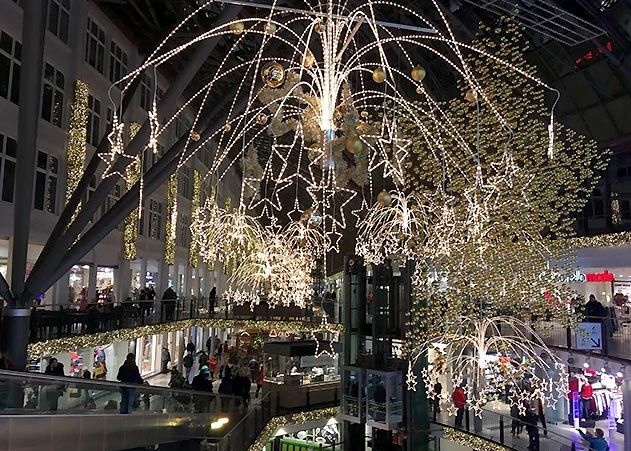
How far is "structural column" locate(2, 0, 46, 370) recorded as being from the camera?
8398 mm

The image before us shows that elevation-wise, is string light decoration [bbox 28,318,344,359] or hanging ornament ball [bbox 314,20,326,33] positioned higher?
hanging ornament ball [bbox 314,20,326,33]

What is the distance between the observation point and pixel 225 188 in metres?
38.1

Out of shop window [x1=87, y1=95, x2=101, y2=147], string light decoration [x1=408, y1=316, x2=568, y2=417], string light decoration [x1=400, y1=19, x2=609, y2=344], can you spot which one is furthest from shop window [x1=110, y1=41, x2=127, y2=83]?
string light decoration [x1=408, y1=316, x2=568, y2=417]

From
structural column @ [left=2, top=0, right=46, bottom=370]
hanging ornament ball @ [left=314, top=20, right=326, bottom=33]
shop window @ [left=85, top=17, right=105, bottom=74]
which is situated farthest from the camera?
shop window @ [left=85, top=17, right=105, bottom=74]

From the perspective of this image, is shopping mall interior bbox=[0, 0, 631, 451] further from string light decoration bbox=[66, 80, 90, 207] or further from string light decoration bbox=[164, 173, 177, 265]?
string light decoration bbox=[164, 173, 177, 265]

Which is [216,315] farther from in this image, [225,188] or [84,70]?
[225,188]

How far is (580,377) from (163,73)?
58.1ft

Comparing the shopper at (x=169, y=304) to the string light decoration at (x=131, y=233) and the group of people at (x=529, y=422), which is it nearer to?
the string light decoration at (x=131, y=233)

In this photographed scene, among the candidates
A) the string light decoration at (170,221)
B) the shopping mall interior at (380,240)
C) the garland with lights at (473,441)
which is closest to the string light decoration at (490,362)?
the shopping mall interior at (380,240)

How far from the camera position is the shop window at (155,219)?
2212 centimetres

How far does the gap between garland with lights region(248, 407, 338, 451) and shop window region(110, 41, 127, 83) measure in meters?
11.0

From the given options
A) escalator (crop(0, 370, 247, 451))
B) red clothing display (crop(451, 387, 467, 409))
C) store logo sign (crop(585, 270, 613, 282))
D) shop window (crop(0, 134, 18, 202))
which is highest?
shop window (crop(0, 134, 18, 202))

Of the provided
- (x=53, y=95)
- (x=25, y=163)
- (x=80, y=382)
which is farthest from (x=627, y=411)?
(x=53, y=95)

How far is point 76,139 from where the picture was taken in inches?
572
